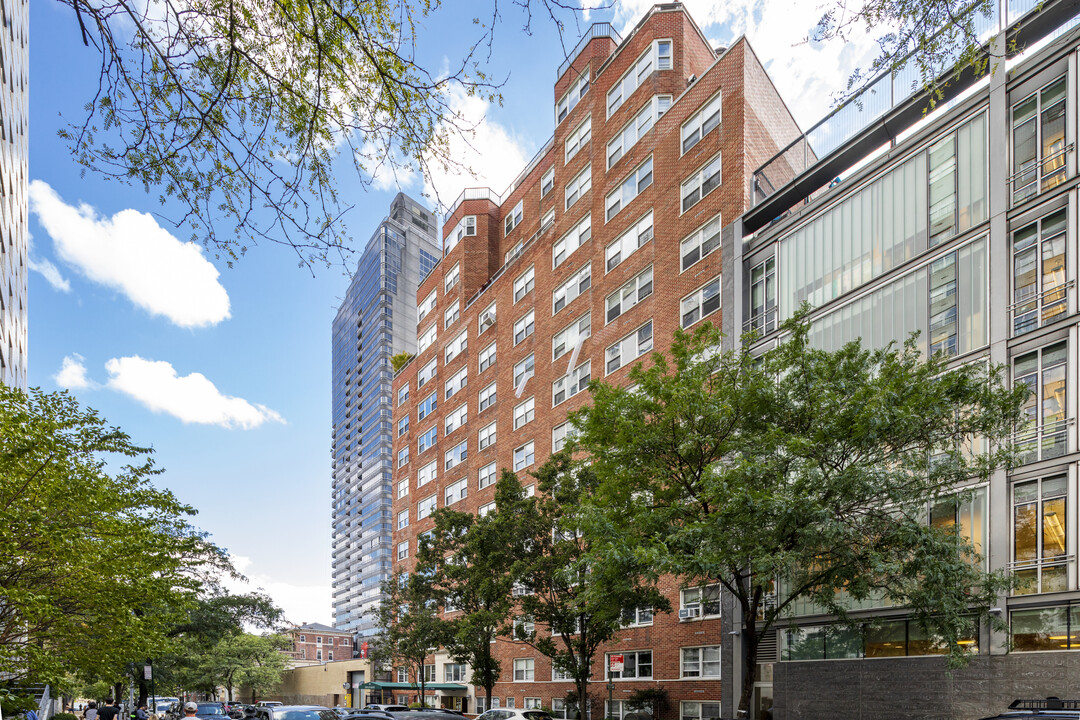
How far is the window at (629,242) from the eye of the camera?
34781 mm

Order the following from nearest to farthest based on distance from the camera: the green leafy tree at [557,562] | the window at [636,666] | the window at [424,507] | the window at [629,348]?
the green leafy tree at [557,562], the window at [636,666], the window at [629,348], the window at [424,507]

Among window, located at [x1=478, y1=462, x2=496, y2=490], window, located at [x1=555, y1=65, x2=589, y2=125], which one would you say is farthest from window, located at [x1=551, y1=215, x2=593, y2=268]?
window, located at [x1=478, y1=462, x2=496, y2=490]

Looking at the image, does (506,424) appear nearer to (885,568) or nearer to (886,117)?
(886,117)

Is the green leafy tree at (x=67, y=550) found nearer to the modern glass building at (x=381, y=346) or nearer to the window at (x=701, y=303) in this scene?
the window at (x=701, y=303)

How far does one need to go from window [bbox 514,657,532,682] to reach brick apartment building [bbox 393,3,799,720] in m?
0.09

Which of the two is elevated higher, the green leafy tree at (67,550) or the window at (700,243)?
the window at (700,243)

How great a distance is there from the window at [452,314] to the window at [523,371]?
1041cm

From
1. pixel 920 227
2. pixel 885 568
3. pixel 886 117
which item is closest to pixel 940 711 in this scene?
pixel 885 568

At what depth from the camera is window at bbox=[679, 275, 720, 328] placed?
98.1 ft

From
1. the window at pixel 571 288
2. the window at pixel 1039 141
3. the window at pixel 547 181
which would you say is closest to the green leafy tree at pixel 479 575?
the window at pixel 571 288

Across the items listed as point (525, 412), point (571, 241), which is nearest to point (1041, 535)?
point (571, 241)

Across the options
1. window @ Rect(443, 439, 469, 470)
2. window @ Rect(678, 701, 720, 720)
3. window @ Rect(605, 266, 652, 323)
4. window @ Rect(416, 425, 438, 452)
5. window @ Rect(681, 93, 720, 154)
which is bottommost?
window @ Rect(678, 701, 720, 720)

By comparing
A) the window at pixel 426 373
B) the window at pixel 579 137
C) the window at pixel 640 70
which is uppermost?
the window at pixel 640 70

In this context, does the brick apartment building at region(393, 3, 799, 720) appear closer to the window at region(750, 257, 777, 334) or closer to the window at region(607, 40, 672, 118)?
the window at region(607, 40, 672, 118)
